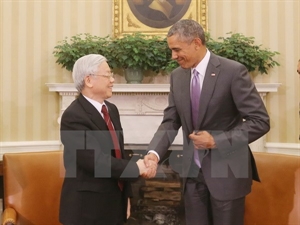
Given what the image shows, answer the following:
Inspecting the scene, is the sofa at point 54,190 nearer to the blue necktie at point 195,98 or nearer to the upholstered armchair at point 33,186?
the upholstered armchair at point 33,186

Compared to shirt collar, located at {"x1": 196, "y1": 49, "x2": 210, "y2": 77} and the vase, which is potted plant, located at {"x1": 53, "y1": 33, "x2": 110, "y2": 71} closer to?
the vase

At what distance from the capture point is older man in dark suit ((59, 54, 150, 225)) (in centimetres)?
173

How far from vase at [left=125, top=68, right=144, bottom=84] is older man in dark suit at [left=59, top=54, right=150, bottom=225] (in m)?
1.74

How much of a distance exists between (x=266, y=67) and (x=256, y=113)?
2125mm

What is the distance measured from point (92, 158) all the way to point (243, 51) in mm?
2241

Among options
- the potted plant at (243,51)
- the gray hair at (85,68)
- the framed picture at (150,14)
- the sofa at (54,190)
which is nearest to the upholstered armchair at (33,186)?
the sofa at (54,190)

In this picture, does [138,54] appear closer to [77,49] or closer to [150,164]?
[77,49]

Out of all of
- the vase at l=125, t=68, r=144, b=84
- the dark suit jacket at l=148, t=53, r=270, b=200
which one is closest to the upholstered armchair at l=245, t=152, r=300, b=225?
the dark suit jacket at l=148, t=53, r=270, b=200

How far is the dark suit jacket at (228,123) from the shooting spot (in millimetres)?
1690

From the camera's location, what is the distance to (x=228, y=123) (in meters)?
1.76

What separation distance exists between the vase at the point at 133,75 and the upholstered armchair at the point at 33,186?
48.0 inches

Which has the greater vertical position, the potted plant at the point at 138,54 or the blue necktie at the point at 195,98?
the potted plant at the point at 138,54

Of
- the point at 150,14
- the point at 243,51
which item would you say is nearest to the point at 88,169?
the point at 243,51

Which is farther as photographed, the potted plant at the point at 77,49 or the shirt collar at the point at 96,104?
the potted plant at the point at 77,49
